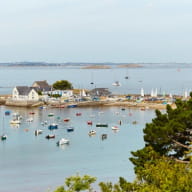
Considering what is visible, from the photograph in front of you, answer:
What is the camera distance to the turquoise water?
19688 millimetres

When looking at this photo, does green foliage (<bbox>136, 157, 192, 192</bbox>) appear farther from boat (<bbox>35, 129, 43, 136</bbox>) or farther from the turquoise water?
boat (<bbox>35, 129, 43, 136</bbox>)

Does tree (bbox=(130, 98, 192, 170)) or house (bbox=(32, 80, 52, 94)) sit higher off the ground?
tree (bbox=(130, 98, 192, 170))

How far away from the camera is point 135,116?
40.4 meters

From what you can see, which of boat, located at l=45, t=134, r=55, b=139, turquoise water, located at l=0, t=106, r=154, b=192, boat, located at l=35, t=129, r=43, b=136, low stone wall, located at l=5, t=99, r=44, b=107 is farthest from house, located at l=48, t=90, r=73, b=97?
boat, located at l=45, t=134, r=55, b=139

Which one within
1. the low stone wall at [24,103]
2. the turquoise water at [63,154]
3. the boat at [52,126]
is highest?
the low stone wall at [24,103]

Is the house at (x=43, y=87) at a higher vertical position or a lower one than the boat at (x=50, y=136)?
higher

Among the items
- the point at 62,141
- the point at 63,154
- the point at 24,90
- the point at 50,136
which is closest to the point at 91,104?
the point at 24,90

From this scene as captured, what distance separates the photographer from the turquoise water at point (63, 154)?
1969 centimetres

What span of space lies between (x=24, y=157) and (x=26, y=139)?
5.17 meters

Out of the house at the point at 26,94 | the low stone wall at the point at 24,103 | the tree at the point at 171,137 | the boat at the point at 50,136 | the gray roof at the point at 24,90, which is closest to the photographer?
the tree at the point at 171,137

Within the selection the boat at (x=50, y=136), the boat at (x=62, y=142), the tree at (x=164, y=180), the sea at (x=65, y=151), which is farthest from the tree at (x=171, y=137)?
the boat at (x=50, y=136)

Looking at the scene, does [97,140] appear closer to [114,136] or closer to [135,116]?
[114,136]

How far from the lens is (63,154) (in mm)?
24844

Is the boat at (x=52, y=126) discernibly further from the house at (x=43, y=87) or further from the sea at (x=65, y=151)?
the house at (x=43, y=87)
